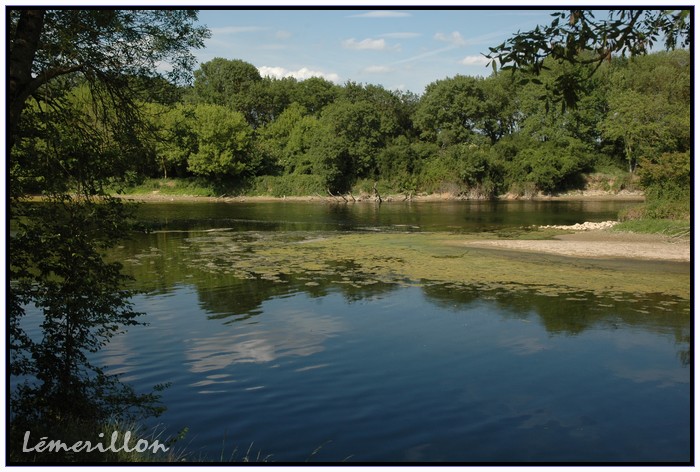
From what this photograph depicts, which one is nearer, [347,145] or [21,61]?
[21,61]

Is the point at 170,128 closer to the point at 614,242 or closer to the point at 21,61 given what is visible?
the point at 21,61

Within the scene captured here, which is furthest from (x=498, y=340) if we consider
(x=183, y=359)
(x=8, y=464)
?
(x=8, y=464)

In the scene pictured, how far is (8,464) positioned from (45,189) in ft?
10.3

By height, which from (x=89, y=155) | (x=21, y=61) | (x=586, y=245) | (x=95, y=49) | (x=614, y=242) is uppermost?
(x=95, y=49)

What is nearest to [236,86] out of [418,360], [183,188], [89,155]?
[183,188]

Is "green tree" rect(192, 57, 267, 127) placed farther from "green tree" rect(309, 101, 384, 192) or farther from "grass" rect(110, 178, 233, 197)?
"green tree" rect(309, 101, 384, 192)

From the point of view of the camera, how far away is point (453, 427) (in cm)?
738

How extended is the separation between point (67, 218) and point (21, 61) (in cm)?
243

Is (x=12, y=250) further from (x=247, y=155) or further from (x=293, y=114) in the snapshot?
(x=293, y=114)

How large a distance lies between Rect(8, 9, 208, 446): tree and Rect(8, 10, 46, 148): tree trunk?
41.2 inches

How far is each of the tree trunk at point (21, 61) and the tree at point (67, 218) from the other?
1047 millimetres

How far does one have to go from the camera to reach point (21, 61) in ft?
17.5

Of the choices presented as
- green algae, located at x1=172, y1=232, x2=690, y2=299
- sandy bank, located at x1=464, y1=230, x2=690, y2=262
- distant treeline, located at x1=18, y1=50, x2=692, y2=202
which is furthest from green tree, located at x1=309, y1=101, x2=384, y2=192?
sandy bank, located at x1=464, y1=230, x2=690, y2=262

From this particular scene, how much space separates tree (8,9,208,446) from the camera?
686cm
